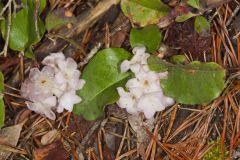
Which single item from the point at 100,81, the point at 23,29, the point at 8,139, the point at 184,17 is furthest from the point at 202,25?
the point at 8,139

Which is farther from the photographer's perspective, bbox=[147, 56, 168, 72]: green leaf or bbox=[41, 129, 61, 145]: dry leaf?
bbox=[41, 129, 61, 145]: dry leaf

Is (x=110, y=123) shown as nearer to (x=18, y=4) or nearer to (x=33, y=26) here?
(x=33, y=26)

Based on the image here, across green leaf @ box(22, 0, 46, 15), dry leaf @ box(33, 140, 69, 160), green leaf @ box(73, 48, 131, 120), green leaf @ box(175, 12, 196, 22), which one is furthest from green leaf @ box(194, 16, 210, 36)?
dry leaf @ box(33, 140, 69, 160)

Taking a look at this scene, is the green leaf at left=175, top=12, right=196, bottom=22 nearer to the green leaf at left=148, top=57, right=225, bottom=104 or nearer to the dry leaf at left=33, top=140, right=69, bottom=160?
the green leaf at left=148, top=57, right=225, bottom=104

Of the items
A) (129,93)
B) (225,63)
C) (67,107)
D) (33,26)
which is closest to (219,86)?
(225,63)

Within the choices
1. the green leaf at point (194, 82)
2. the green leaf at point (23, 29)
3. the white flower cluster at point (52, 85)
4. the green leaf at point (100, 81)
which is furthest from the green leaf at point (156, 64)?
the green leaf at point (23, 29)

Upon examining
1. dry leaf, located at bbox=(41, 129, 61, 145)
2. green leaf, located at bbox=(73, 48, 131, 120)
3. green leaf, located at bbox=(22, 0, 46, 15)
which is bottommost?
dry leaf, located at bbox=(41, 129, 61, 145)

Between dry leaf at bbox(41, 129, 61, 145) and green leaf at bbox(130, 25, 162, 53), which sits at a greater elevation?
green leaf at bbox(130, 25, 162, 53)
